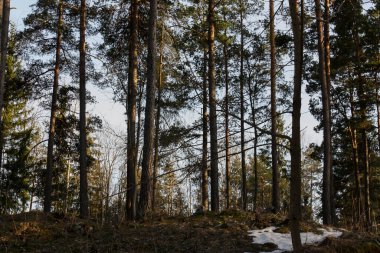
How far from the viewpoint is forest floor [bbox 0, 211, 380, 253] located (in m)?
7.00

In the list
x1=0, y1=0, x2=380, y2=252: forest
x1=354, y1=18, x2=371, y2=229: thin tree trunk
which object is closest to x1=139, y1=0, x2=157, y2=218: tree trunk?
x1=0, y1=0, x2=380, y2=252: forest

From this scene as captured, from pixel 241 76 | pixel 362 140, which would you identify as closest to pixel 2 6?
pixel 241 76

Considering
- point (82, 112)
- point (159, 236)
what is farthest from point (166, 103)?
point (159, 236)

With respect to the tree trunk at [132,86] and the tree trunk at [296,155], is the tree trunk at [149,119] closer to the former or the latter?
the tree trunk at [132,86]

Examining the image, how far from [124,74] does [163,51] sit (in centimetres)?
456

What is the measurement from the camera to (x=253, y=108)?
71.8 ft

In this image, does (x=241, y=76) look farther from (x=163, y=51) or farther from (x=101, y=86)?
(x=163, y=51)

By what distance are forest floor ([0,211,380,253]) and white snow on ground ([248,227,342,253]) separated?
0.15 meters

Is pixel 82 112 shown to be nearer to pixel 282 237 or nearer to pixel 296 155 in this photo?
pixel 282 237

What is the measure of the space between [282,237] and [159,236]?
235 centimetres

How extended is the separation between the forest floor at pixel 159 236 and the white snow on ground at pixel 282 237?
0.51 feet

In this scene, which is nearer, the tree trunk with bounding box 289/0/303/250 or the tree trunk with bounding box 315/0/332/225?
the tree trunk with bounding box 289/0/303/250

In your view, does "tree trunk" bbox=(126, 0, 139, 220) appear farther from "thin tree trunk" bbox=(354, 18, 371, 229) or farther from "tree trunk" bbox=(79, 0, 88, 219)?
"thin tree trunk" bbox=(354, 18, 371, 229)

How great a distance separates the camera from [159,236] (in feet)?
25.8
